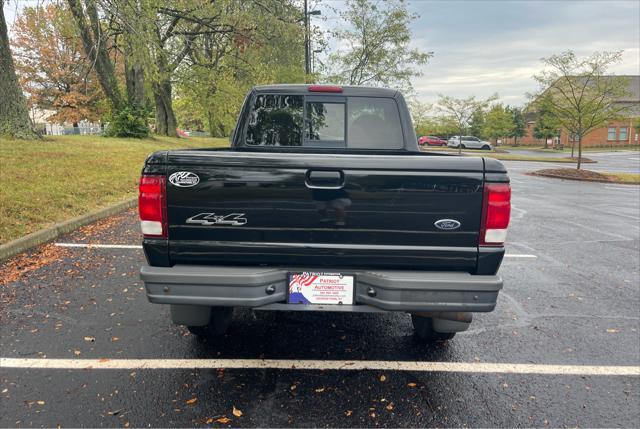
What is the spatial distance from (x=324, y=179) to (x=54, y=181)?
7739 mm

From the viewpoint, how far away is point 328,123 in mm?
3762

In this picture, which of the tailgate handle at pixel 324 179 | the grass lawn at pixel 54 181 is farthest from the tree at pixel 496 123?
the tailgate handle at pixel 324 179

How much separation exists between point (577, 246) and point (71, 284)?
23.4ft

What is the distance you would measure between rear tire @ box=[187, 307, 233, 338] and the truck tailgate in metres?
0.90

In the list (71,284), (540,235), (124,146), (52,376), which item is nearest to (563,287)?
(540,235)

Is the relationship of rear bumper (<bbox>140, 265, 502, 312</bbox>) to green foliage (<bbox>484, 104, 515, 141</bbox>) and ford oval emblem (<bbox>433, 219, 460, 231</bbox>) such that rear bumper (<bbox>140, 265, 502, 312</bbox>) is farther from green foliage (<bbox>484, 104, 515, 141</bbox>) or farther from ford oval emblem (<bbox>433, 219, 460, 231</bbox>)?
green foliage (<bbox>484, 104, 515, 141</bbox>)

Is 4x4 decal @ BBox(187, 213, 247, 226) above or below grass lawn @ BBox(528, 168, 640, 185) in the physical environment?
above

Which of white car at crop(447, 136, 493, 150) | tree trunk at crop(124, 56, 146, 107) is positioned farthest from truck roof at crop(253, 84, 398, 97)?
white car at crop(447, 136, 493, 150)

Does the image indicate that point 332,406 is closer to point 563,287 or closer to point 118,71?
point 563,287

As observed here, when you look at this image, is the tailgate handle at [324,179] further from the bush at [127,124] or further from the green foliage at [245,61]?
the bush at [127,124]

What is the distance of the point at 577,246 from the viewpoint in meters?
6.57

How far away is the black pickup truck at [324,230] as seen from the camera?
7.88 feet

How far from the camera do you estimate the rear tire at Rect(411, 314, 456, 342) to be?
128 inches

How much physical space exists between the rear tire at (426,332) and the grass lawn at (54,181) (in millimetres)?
5176
